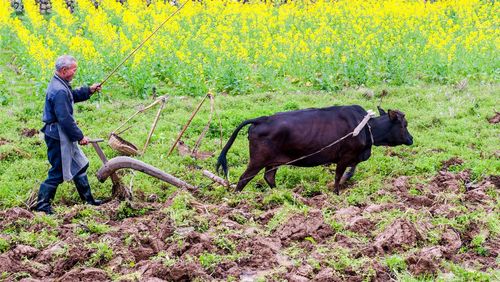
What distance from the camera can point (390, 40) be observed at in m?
15.5

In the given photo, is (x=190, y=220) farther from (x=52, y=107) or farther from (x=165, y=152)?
(x=165, y=152)

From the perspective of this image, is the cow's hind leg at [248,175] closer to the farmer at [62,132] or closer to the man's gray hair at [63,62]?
the farmer at [62,132]

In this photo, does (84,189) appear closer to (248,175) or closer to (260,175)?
(248,175)

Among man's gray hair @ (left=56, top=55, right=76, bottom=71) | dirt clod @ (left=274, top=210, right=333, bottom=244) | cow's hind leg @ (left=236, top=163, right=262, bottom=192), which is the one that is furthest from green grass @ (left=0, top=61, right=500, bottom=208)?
man's gray hair @ (left=56, top=55, right=76, bottom=71)

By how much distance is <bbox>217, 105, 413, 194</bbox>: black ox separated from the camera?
8.30m

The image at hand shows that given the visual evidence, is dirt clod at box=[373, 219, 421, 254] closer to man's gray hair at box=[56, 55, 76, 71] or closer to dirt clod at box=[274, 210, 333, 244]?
dirt clod at box=[274, 210, 333, 244]

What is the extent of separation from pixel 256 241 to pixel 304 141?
8.72 feet

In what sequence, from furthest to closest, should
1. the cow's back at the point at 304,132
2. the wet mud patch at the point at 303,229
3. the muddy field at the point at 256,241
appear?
the cow's back at the point at 304,132, the wet mud patch at the point at 303,229, the muddy field at the point at 256,241

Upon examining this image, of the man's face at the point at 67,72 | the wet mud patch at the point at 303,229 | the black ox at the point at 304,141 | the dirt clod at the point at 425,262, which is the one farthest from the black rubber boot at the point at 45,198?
the dirt clod at the point at 425,262

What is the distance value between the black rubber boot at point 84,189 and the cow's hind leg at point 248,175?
176 centimetres

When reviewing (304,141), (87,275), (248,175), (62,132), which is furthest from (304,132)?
(87,275)

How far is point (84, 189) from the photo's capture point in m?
8.12

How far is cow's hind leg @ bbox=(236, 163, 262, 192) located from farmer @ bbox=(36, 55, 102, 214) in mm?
1931

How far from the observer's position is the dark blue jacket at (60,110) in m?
7.45
